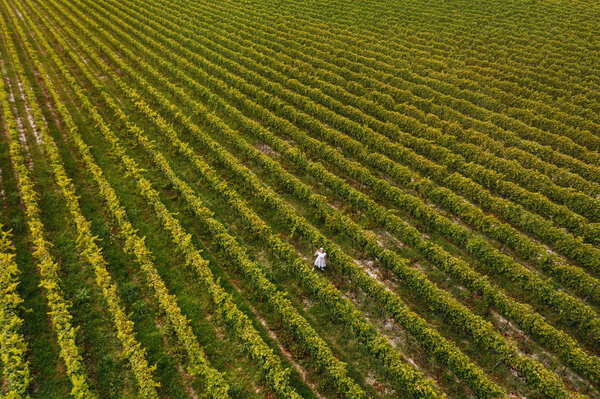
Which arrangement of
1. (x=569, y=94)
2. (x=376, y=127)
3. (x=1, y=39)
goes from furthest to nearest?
1. (x=1, y=39)
2. (x=569, y=94)
3. (x=376, y=127)

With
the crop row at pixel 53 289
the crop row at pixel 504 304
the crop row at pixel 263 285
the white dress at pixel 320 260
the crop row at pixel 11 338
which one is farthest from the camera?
the white dress at pixel 320 260

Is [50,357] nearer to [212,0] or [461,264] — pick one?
[461,264]

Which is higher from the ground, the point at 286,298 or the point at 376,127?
the point at 376,127

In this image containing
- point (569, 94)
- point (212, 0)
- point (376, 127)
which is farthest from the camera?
point (212, 0)

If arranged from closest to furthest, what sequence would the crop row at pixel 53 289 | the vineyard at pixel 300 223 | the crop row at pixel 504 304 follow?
the crop row at pixel 53 289, the crop row at pixel 504 304, the vineyard at pixel 300 223

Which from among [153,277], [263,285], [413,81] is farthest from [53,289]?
[413,81]

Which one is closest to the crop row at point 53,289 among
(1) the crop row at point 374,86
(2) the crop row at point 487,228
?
(2) the crop row at point 487,228

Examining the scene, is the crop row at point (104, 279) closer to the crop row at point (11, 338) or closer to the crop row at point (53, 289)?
the crop row at point (53, 289)

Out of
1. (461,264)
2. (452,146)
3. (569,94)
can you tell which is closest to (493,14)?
(569,94)

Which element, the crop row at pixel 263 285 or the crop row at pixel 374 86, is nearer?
the crop row at pixel 263 285

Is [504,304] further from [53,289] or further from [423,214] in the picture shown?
[53,289]
